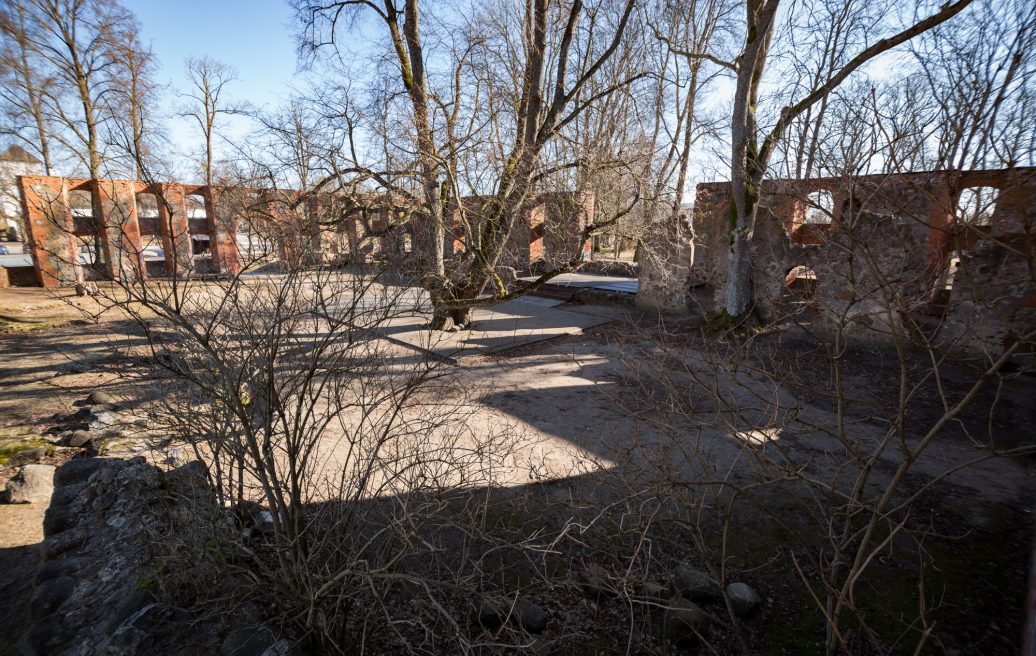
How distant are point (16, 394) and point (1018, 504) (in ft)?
46.6

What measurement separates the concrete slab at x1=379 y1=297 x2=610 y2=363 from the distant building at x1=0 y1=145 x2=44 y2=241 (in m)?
15.4

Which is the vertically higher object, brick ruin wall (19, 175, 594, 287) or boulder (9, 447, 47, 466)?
brick ruin wall (19, 175, 594, 287)

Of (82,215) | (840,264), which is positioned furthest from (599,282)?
(82,215)

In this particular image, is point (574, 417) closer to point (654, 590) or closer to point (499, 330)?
point (654, 590)

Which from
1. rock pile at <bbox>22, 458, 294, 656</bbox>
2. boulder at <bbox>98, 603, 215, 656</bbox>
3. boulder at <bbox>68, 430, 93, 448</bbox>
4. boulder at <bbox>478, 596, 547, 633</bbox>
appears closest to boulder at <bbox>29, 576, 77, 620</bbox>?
rock pile at <bbox>22, 458, 294, 656</bbox>

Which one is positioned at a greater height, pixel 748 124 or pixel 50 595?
pixel 748 124

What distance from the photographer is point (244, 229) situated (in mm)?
5832

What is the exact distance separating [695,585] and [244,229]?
5.93 metres

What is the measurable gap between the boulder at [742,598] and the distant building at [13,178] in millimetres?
23259

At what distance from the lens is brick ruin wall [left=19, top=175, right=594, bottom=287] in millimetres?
3230

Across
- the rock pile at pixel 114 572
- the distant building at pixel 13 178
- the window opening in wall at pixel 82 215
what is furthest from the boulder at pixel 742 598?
the distant building at pixel 13 178

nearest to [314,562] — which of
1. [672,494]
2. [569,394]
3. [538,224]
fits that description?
[672,494]

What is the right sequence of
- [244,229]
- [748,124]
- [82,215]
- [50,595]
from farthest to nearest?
[748,124]
[244,229]
[50,595]
[82,215]

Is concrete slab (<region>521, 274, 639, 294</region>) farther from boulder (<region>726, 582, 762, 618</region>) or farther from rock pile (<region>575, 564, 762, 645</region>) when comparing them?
boulder (<region>726, 582, 762, 618</region>)
